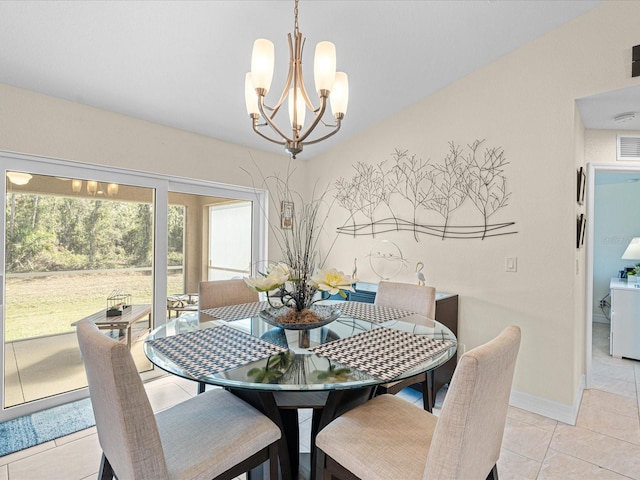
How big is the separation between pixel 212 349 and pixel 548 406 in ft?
8.02

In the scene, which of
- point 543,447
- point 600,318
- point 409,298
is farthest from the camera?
point 600,318

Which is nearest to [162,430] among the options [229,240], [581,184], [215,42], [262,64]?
[262,64]

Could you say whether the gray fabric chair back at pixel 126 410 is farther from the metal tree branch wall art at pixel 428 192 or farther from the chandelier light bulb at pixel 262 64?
the metal tree branch wall art at pixel 428 192

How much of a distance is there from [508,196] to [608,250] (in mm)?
3269

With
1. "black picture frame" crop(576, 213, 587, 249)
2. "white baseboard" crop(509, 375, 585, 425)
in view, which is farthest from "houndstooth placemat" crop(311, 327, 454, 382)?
"black picture frame" crop(576, 213, 587, 249)

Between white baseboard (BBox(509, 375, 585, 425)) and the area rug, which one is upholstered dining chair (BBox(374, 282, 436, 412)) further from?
the area rug

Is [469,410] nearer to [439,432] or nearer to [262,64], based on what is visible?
[439,432]

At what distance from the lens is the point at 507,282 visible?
258cm

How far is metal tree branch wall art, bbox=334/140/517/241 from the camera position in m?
2.68

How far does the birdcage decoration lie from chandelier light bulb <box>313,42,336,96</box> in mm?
2397

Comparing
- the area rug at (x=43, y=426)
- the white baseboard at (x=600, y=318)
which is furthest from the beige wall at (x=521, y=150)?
the white baseboard at (x=600, y=318)

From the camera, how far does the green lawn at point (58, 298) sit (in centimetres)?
228

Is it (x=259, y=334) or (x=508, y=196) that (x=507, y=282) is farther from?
(x=259, y=334)

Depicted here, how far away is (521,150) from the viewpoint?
A: 2.52 meters
